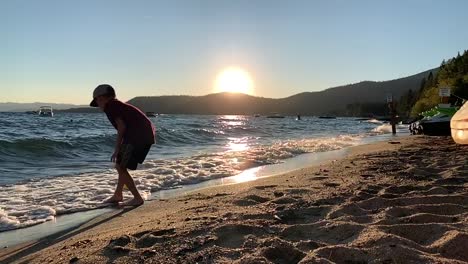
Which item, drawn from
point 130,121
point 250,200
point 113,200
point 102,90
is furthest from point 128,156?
point 250,200

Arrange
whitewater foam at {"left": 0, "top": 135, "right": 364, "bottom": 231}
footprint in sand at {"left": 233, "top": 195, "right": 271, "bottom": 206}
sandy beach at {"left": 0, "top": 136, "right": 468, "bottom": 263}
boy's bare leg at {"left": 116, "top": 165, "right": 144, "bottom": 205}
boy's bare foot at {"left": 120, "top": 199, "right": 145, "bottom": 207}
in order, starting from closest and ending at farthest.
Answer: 1. sandy beach at {"left": 0, "top": 136, "right": 468, "bottom": 263}
2. footprint in sand at {"left": 233, "top": 195, "right": 271, "bottom": 206}
3. whitewater foam at {"left": 0, "top": 135, "right": 364, "bottom": 231}
4. boy's bare foot at {"left": 120, "top": 199, "right": 145, "bottom": 207}
5. boy's bare leg at {"left": 116, "top": 165, "right": 144, "bottom": 205}

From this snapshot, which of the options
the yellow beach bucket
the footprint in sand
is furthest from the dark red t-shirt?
the yellow beach bucket

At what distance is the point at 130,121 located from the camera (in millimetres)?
7121

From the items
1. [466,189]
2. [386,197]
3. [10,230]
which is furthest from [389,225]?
[10,230]

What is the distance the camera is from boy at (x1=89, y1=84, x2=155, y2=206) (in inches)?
→ 277

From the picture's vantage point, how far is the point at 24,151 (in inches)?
620

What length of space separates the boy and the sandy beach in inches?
27.1

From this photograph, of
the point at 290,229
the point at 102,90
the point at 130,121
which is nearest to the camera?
the point at 290,229

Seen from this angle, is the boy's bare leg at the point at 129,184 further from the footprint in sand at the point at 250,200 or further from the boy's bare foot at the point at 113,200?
the footprint in sand at the point at 250,200

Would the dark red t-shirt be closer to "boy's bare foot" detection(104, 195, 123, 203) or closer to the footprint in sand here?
"boy's bare foot" detection(104, 195, 123, 203)

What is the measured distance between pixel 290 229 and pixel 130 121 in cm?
379

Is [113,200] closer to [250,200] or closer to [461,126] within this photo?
[250,200]

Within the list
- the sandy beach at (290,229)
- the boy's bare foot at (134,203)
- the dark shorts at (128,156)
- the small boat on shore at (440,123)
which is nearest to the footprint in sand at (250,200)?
the sandy beach at (290,229)

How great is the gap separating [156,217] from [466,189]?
3.72m
